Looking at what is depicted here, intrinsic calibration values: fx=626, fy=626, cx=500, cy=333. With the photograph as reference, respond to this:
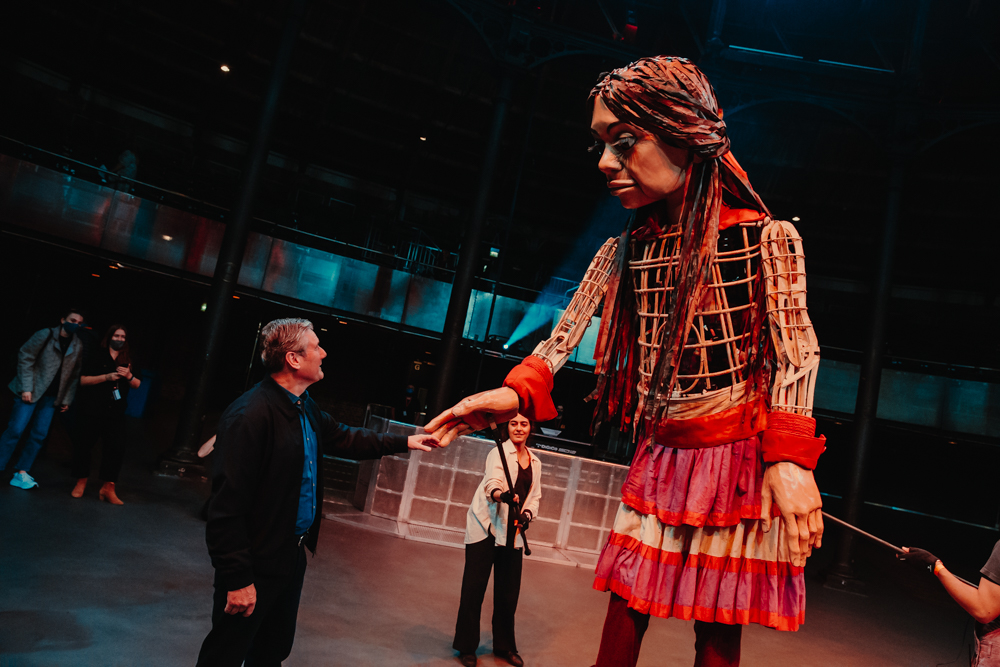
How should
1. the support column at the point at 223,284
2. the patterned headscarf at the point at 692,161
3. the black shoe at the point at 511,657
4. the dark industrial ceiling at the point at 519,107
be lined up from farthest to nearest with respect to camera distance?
the dark industrial ceiling at the point at 519,107 < the support column at the point at 223,284 < the black shoe at the point at 511,657 < the patterned headscarf at the point at 692,161

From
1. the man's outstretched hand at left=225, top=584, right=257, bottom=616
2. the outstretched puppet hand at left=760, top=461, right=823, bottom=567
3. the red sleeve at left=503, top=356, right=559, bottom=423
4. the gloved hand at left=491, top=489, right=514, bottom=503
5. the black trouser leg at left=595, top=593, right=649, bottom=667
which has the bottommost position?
the man's outstretched hand at left=225, top=584, right=257, bottom=616

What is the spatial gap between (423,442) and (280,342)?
3.03 feet

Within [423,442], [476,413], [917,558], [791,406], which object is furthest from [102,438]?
[917,558]

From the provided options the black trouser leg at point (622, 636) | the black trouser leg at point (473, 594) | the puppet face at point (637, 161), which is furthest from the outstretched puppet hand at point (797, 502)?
the black trouser leg at point (473, 594)

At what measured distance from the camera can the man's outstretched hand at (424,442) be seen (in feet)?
7.07

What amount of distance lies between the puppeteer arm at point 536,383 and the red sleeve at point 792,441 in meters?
0.58

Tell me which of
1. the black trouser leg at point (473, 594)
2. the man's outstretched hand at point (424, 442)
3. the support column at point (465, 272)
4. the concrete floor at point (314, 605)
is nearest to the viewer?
the man's outstretched hand at point (424, 442)

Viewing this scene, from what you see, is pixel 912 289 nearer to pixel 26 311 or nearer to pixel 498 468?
pixel 498 468

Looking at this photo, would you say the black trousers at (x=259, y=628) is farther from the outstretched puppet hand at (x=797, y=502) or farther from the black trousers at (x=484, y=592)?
the outstretched puppet hand at (x=797, y=502)

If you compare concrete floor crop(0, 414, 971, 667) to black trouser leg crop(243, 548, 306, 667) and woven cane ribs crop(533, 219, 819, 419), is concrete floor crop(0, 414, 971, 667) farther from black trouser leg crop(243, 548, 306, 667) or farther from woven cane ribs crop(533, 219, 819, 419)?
woven cane ribs crop(533, 219, 819, 419)

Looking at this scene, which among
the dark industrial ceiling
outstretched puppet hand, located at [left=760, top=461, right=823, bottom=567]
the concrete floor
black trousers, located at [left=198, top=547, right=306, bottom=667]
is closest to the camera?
outstretched puppet hand, located at [left=760, top=461, right=823, bottom=567]

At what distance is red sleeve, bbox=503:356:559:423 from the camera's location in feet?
6.23

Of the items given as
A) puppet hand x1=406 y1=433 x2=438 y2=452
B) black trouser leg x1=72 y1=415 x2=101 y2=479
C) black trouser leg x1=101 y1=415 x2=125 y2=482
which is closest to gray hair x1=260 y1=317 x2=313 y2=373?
puppet hand x1=406 y1=433 x2=438 y2=452

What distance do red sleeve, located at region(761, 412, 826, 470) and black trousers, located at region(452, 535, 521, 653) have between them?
3.31 m
